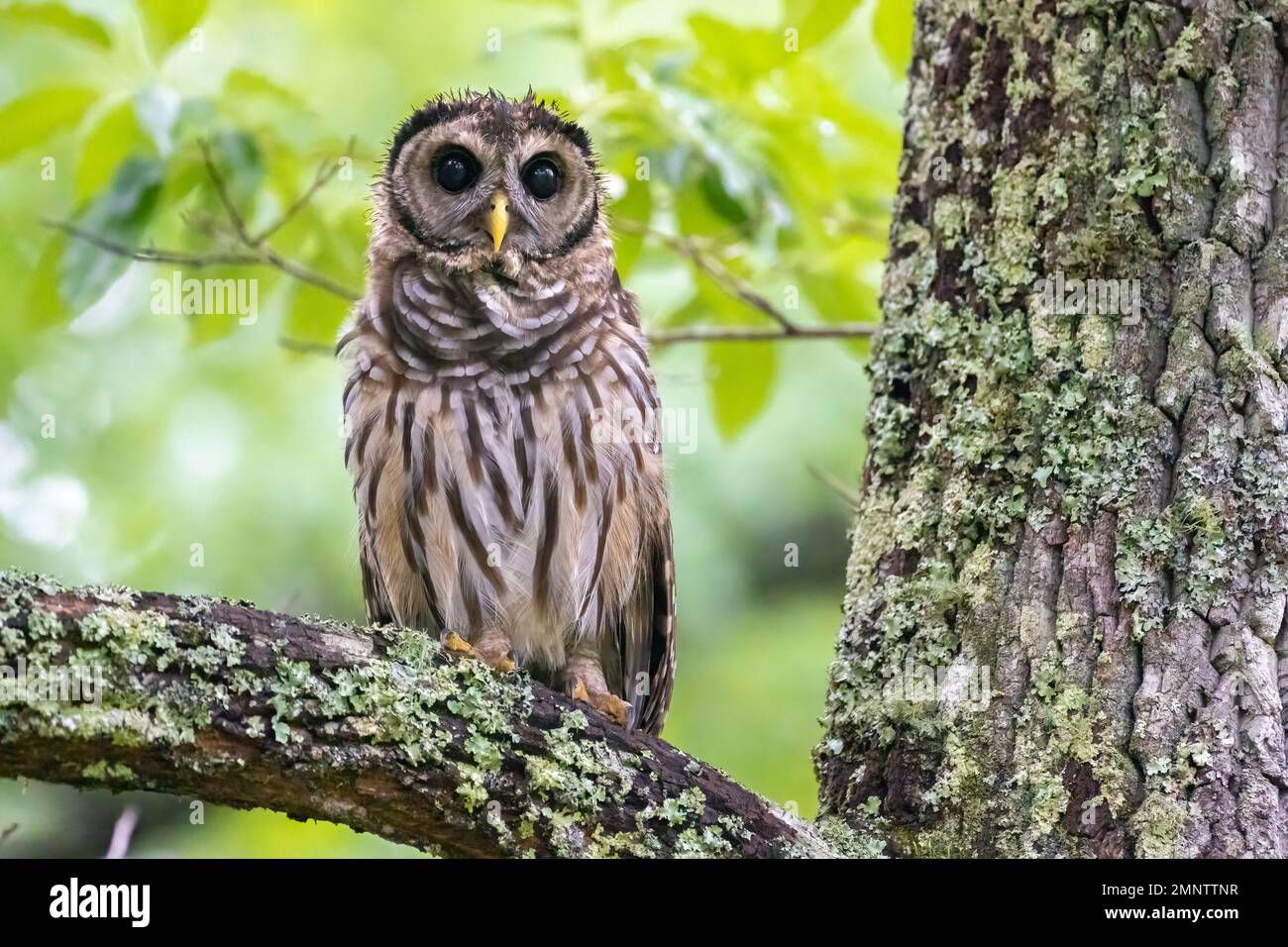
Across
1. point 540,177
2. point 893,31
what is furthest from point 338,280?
point 893,31

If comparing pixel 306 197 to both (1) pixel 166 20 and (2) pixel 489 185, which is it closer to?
(2) pixel 489 185

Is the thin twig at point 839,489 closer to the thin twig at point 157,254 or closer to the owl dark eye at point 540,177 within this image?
the owl dark eye at point 540,177

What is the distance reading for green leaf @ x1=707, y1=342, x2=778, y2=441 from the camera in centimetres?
366

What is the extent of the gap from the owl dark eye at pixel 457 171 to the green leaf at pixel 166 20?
887mm

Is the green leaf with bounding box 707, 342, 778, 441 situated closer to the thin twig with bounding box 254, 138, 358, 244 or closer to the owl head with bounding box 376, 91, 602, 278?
the owl head with bounding box 376, 91, 602, 278

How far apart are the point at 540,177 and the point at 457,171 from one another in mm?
231

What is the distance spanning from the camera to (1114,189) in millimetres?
2611

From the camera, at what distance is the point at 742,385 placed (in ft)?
12.0

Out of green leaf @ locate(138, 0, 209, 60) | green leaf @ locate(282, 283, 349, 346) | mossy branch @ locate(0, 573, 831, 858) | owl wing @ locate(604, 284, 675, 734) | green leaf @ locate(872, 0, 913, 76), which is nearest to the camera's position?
mossy branch @ locate(0, 573, 831, 858)

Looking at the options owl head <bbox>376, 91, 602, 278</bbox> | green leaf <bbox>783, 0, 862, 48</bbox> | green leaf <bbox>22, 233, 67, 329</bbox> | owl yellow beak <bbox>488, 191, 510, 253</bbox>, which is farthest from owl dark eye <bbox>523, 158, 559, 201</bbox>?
green leaf <bbox>22, 233, 67, 329</bbox>

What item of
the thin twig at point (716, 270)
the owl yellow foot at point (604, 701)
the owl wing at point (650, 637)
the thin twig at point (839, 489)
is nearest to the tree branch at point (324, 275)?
the thin twig at point (716, 270)

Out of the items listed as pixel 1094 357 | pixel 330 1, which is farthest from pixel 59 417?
pixel 1094 357

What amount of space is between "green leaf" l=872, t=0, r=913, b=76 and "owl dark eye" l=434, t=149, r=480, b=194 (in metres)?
1.15

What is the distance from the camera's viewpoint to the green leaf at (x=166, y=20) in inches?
115
